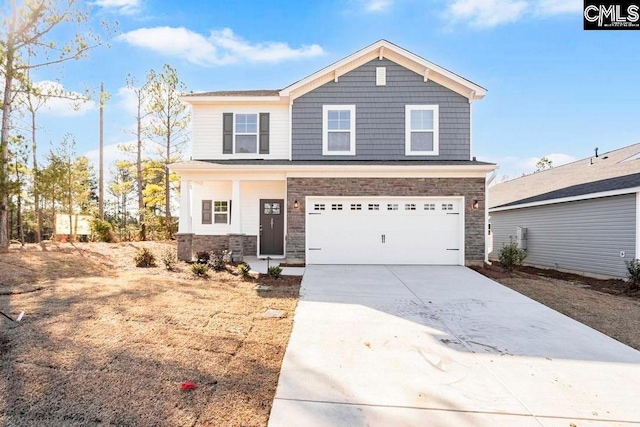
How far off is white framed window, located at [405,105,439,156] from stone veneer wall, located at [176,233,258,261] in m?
6.41

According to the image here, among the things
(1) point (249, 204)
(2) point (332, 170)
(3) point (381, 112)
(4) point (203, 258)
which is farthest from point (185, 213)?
(3) point (381, 112)

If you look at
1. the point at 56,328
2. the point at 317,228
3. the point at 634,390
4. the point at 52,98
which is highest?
the point at 52,98

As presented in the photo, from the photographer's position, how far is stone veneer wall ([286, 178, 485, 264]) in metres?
10.9

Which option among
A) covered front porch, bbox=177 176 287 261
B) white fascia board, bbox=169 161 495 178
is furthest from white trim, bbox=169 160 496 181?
covered front porch, bbox=177 176 287 261

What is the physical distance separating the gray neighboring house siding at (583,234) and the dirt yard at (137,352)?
32.6ft

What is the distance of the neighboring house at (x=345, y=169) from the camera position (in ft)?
35.9

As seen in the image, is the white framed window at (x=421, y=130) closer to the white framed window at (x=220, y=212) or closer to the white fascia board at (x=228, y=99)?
the white fascia board at (x=228, y=99)

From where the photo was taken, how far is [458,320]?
5566mm

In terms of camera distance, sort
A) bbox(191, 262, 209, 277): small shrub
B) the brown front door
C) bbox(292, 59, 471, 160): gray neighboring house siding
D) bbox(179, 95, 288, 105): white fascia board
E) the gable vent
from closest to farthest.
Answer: bbox(191, 262, 209, 277): small shrub
bbox(292, 59, 471, 160): gray neighboring house siding
the gable vent
bbox(179, 95, 288, 105): white fascia board
the brown front door

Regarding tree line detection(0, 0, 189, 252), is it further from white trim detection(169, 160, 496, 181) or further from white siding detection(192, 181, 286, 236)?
white trim detection(169, 160, 496, 181)

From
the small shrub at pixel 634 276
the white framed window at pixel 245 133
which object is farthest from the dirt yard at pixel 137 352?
the small shrub at pixel 634 276

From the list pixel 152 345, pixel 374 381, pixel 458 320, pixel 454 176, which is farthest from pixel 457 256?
pixel 152 345

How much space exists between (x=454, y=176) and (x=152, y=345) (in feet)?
31.9

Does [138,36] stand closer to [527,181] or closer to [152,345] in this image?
[152,345]
